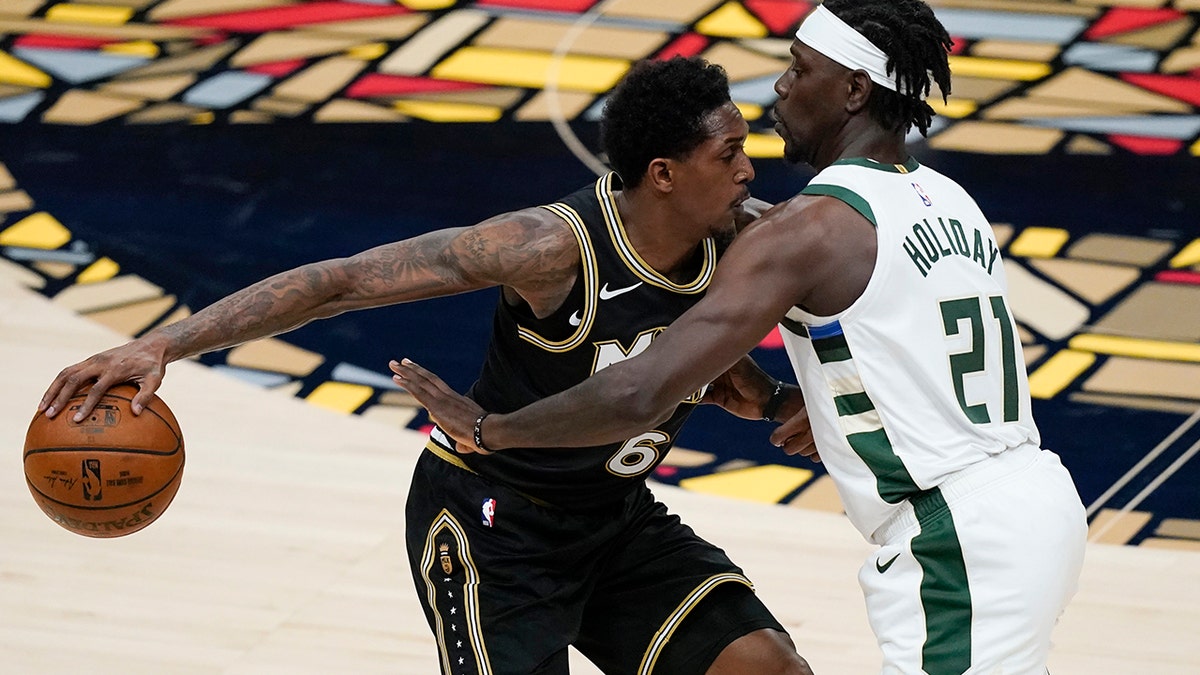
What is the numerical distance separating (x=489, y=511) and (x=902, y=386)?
43.2 inches

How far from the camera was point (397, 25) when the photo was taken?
10.8 metres

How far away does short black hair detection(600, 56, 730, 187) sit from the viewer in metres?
3.45

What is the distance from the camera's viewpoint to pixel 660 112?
11.3ft

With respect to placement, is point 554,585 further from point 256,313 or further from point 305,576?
point 305,576

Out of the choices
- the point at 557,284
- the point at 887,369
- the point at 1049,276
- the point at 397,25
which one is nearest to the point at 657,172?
the point at 557,284

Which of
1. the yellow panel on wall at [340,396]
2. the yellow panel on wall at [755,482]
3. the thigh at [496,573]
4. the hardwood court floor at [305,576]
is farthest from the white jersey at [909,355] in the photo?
the yellow panel on wall at [340,396]

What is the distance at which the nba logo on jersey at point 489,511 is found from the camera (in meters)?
3.67

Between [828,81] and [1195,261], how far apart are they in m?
5.08

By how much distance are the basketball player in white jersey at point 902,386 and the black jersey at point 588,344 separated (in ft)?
1.06

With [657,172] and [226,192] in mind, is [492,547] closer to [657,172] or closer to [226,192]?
[657,172]

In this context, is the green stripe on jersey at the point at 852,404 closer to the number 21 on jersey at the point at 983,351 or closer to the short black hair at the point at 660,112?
the number 21 on jersey at the point at 983,351

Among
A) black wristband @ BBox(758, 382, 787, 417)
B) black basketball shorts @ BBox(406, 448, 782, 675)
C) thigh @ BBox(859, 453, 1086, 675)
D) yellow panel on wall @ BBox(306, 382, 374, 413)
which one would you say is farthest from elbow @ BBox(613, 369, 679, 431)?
yellow panel on wall @ BBox(306, 382, 374, 413)

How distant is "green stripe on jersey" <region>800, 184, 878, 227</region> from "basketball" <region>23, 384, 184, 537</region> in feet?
4.94

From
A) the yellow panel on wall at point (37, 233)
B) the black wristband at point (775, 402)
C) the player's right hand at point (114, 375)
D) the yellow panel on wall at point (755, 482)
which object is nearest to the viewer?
the player's right hand at point (114, 375)
